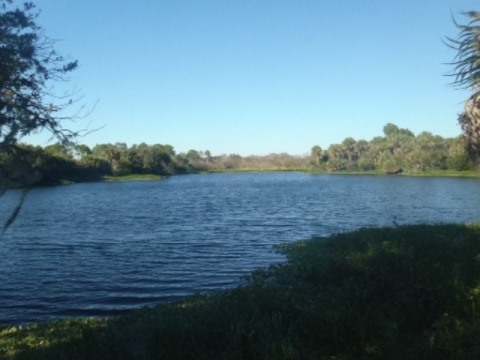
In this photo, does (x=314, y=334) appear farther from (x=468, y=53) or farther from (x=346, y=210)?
(x=346, y=210)

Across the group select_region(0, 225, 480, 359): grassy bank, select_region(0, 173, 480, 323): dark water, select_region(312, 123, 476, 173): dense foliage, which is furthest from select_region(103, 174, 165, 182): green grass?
select_region(0, 225, 480, 359): grassy bank

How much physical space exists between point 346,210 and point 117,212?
81.6ft

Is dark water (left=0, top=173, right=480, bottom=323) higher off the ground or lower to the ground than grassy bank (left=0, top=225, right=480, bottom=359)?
lower

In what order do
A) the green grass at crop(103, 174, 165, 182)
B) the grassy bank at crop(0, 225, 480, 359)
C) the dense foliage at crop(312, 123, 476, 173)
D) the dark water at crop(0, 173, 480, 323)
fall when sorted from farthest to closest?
the green grass at crop(103, 174, 165, 182) < the dense foliage at crop(312, 123, 476, 173) < the dark water at crop(0, 173, 480, 323) < the grassy bank at crop(0, 225, 480, 359)

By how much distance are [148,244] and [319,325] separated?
77.2 ft

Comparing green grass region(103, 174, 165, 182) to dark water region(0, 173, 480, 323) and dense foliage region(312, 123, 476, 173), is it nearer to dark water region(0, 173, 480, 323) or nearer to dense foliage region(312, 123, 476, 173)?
dense foliage region(312, 123, 476, 173)

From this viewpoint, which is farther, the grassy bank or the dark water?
the dark water

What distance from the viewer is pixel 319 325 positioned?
427 inches

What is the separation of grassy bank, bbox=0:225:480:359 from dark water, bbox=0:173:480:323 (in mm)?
5631

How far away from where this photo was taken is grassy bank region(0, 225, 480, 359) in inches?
379

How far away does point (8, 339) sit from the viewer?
42.6 ft

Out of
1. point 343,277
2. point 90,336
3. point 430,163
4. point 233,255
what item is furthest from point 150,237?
point 430,163

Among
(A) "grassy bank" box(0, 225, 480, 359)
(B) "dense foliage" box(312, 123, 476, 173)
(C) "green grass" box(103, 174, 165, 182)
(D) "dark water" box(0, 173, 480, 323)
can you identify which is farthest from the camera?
(C) "green grass" box(103, 174, 165, 182)

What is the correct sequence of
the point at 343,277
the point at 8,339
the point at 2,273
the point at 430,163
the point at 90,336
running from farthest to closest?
the point at 430,163
the point at 2,273
the point at 343,277
the point at 8,339
the point at 90,336
